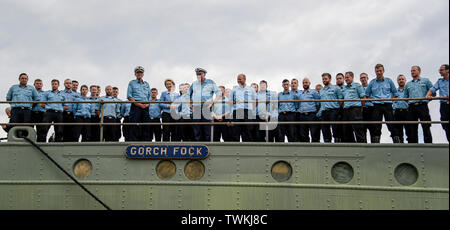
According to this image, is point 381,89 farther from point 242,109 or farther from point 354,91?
point 242,109

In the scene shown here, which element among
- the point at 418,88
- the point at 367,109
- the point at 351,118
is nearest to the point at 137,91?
the point at 351,118

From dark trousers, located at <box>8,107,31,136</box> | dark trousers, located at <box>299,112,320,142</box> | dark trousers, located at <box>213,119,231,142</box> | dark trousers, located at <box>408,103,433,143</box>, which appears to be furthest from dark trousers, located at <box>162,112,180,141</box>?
dark trousers, located at <box>408,103,433,143</box>

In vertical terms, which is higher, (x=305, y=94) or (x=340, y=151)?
(x=305, y=94)

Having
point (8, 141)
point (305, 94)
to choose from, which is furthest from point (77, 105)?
point (305, 94)

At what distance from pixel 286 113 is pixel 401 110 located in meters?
2.57

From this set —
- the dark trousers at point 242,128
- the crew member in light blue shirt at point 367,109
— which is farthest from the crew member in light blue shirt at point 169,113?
the crew member in light blue shirt at point 367,109

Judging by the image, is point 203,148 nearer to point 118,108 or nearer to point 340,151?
point 340,151

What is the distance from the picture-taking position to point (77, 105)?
975 centimetres

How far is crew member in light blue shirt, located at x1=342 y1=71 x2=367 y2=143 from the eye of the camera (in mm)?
7836

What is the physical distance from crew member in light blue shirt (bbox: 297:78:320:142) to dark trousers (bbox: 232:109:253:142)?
4.00 ft

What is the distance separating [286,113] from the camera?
29.6 feet
